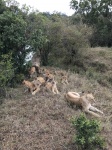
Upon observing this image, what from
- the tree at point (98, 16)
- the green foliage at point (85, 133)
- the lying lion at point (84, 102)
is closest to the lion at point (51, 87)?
the lying lion at point (84, 102)

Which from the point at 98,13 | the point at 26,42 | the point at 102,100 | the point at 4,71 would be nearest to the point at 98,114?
the point at 102,100

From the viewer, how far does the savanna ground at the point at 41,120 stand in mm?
7141

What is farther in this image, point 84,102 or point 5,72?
point 5,72

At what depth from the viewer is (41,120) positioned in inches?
316

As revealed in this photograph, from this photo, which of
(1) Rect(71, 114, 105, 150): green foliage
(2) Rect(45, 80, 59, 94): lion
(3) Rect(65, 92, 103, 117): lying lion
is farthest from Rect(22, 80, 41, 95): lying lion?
(1) Rect(71, 114, 105, 150): green foliage

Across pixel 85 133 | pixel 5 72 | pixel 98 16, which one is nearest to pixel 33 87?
pixel 5 72

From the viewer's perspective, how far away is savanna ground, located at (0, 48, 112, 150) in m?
7.14

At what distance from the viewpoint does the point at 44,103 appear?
888 centimetres

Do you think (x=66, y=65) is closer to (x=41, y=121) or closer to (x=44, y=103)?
(x=44, y=103)

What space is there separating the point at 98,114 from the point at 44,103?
5.40 feet

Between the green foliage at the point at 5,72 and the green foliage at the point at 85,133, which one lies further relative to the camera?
the green foliage at the point at 5,72

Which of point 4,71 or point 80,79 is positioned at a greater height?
point 4,71

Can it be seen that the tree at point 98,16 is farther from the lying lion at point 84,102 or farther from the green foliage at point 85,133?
the green foliage at point 85,133

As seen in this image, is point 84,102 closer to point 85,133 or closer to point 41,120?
point 41,120
